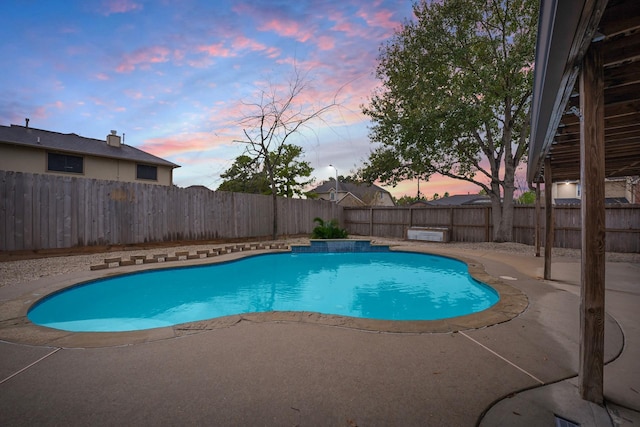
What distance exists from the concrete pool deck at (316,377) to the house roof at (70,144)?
1373 centimetres

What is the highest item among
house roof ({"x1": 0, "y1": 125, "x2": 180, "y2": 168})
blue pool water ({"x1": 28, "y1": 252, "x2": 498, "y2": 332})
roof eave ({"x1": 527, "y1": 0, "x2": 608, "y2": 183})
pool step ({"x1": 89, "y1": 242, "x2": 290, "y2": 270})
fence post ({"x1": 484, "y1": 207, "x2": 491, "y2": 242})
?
house roof ({"x1": 0, "y1": 125, "x2": 180, "y2": 168})

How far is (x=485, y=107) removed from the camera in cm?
998

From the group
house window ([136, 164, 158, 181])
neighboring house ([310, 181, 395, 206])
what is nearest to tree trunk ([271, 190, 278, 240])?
house window ([136, 164, 158, 181])

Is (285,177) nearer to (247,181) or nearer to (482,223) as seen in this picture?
(247,181)

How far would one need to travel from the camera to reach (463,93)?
10312 mm

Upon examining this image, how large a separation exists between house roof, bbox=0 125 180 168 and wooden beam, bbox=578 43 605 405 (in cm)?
1733

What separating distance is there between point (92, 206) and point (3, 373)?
716 centimetres

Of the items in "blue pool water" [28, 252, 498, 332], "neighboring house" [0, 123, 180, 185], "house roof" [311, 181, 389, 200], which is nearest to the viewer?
"blue pool water" [28, 252, 498, 332]

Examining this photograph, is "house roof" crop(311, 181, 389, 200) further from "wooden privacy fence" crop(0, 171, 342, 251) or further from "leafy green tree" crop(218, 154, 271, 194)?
"wooden privacy fence" crop(0, 171, 342, 251)

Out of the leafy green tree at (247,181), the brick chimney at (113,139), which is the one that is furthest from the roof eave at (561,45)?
the brick chimney at (113,139)

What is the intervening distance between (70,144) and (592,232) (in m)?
18.4

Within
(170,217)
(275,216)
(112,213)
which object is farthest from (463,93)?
(112,213)

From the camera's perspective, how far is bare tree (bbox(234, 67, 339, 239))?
1102 centimetres

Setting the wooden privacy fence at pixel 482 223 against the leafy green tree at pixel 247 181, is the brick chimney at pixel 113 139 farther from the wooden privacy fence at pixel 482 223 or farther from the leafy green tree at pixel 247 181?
the wooden privacy fence at pixel 482 223
